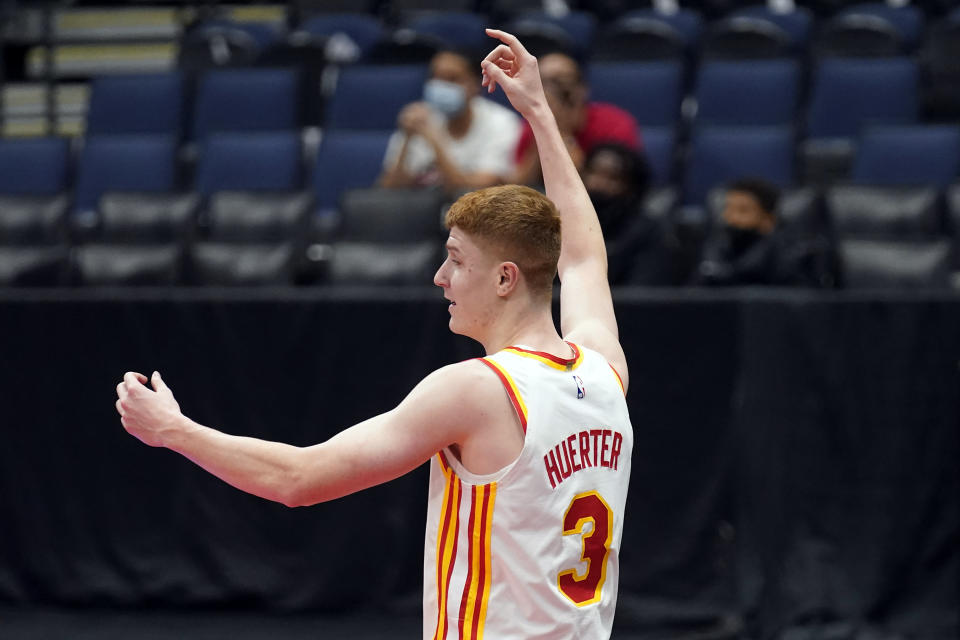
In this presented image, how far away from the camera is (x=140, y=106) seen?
1061 cm

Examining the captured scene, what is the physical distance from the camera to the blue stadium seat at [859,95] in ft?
30.6

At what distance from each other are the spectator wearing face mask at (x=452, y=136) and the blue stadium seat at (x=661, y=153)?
89cm

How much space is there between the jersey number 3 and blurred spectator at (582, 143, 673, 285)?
4395mm

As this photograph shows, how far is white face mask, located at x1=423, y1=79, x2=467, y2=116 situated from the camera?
8547mm

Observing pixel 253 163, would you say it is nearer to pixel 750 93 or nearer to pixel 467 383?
pixel 750 93

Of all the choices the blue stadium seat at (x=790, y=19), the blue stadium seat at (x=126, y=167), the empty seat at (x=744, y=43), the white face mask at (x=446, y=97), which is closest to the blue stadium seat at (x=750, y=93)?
the empty seat at (x=744, y=43)

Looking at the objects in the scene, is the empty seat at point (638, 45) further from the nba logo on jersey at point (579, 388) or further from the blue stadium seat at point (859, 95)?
the nba logo on jersey at point (579, 388)

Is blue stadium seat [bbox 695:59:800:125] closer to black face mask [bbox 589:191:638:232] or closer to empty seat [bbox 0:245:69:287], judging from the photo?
black face mask [bbox 589:191:638:232]

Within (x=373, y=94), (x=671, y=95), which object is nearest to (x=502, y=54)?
(x=671, y=95)

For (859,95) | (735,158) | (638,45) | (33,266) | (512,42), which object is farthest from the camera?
(638,45)

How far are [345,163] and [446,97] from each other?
49.9 inches

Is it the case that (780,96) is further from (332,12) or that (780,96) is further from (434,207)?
(332,12)

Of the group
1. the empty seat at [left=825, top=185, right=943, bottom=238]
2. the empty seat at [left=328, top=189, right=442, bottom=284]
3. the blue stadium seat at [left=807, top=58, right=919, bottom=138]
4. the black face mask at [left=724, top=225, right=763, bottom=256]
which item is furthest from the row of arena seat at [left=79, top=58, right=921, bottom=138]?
the black face mask at [left=724, top=225, right=763, bottom=256]

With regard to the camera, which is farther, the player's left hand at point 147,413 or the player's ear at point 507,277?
the player's ear at point 507,277
